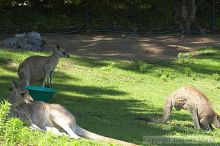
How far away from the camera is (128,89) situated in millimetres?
14820

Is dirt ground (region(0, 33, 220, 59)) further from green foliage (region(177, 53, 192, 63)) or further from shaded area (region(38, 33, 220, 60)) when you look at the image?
green foliage (region(177, 53, 192, 63))

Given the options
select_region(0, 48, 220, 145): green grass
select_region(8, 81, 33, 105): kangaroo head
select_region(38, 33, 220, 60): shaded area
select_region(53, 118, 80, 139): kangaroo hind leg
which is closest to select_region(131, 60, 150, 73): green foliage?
select_region(0, 48, 220, 145): green grass

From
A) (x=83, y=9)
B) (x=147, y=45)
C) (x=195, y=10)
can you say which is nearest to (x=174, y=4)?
(x=195, y=10)

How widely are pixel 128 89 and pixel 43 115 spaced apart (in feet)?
21.4

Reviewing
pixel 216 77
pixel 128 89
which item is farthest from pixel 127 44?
pixel 128 89

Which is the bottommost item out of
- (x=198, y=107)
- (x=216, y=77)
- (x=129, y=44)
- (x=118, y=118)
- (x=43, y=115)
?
(x=216, y=77)

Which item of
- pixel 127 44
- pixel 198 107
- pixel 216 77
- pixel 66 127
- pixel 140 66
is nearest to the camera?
pixel 66 127

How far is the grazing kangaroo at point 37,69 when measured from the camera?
1294 centimetres

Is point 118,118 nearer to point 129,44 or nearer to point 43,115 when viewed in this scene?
point 43,115

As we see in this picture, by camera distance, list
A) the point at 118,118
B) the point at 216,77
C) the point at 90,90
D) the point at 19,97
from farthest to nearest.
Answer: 1. the point at 216,77
2. the point at 90,90
3. the point at 118,118
4. the point at 19,97

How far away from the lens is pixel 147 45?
21109 millimetres

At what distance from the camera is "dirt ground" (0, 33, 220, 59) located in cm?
1969

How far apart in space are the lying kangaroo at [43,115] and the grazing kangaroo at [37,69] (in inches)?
159

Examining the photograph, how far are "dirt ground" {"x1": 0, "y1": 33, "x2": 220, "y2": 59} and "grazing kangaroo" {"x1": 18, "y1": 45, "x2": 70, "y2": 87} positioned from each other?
5259 mm
